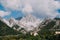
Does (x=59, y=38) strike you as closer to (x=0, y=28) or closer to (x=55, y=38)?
(x=55, y=38)

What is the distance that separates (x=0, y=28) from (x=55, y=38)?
111 metres

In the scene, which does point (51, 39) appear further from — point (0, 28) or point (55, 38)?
point (0, 28)

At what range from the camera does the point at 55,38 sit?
247 ft

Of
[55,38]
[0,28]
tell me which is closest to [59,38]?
[55,38]

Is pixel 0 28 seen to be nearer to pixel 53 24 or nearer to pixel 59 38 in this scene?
pixel 53 24

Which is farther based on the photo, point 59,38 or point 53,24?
point 53,24

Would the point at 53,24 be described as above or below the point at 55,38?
above

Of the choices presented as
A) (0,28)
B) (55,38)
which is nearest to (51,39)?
(55,38)

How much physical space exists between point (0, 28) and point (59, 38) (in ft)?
364

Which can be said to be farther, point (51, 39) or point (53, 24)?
point (53, 24)

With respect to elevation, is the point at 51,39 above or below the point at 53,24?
below

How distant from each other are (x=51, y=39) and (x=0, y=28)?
112m

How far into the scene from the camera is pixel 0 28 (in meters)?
183

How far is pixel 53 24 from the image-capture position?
620 ft
